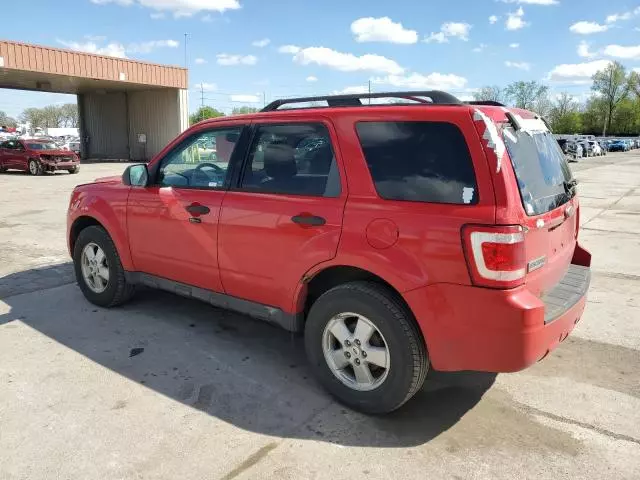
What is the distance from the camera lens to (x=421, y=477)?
2629 mm

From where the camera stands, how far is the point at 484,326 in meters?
2.74

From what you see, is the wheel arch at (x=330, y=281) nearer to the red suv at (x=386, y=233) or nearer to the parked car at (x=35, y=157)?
the red suv at (x=386, y=233)

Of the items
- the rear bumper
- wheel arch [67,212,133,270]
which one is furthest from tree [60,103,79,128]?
the rear bumper

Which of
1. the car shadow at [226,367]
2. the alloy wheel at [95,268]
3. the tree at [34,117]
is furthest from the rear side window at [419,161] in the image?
the tree at [34,117]

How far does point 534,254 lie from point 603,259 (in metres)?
5.42

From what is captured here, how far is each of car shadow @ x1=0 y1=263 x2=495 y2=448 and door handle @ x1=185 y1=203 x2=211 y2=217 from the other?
1.09 meters

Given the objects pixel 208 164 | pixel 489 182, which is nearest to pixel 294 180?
pixel 208 164

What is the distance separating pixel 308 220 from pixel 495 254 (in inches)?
46.5

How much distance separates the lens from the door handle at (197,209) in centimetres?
396

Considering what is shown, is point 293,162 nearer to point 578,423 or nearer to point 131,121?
point 578,423

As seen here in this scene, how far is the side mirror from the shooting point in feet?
14.7

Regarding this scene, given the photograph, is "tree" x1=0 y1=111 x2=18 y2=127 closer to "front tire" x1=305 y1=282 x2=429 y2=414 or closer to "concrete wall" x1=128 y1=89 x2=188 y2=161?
"concrete wall" x1=128 y1=89 x2=188 y2=161

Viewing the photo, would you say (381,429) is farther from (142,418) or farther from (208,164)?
(208,164)

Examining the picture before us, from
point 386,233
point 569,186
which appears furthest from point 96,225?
point 569,186
